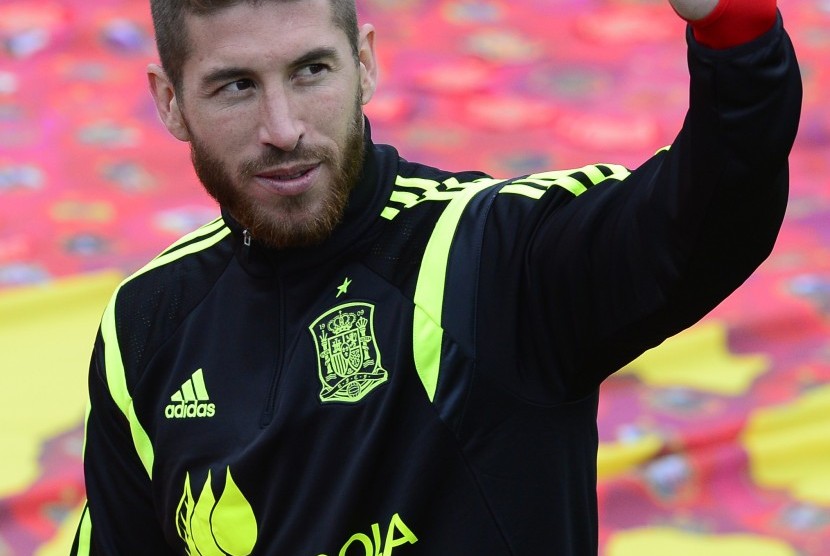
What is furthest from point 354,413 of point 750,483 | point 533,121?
point 533,121

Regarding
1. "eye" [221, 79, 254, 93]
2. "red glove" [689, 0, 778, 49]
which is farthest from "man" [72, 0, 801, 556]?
"red glove" [689, 0, 778, 49]

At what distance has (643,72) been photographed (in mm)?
3838

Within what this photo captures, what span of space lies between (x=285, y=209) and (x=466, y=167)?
2.11 metres

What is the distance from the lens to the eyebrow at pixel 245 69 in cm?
138

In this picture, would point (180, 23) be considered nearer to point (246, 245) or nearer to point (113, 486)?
point (246, 245)

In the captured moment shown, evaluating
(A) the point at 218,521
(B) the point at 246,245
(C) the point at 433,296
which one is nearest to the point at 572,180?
(C) the point at 433,296

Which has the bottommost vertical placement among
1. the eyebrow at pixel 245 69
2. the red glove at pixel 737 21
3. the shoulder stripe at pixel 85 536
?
the shoulder stripe at pixel 85 536

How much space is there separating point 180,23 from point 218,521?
518mm

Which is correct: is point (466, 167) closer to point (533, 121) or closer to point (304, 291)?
point (533, 121)

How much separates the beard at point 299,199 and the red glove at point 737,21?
0.49 m

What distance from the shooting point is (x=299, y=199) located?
4.65 feet

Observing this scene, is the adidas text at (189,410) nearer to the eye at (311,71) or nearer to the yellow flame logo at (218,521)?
the yellow flame logo at (218,521)

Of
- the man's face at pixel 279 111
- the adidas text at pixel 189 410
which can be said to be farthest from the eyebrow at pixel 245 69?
the adidas text at pixel 189 410

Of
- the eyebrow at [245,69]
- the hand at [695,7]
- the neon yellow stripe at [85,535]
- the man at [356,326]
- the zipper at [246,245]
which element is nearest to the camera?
the hand at [695,7]
